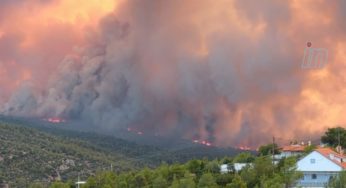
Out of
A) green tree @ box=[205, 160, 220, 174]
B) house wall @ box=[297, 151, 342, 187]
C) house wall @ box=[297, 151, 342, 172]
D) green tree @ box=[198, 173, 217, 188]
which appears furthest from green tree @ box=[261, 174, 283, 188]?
green tree @ box=[205, 160, 220, 174]

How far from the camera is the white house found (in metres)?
114

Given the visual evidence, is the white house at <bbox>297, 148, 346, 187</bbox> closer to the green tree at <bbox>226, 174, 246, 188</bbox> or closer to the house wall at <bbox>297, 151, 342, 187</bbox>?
the house wall at <bbox>297, 151, 342, 187</bbox>

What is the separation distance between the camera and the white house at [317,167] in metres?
114

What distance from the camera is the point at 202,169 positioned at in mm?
126438

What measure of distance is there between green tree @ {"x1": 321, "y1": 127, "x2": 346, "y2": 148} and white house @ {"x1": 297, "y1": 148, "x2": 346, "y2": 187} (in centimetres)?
4088

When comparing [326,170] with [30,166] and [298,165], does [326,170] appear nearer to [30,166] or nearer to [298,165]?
[298,165]

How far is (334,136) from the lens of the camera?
159 m

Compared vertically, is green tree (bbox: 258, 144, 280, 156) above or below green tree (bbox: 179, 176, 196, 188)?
above

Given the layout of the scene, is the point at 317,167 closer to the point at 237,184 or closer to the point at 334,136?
the point at 237,184

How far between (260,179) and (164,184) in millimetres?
16765

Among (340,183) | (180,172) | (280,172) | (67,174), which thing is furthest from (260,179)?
(67,174)

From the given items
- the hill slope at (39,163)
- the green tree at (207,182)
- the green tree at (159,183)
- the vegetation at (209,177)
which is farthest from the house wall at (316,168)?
the hill slope at (39,163)

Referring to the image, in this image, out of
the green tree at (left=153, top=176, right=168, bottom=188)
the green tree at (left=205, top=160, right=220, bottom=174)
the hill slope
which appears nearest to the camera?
the green tree at (left=153, top=176, right=168, bottom=188)

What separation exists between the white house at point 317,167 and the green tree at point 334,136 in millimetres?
40875
